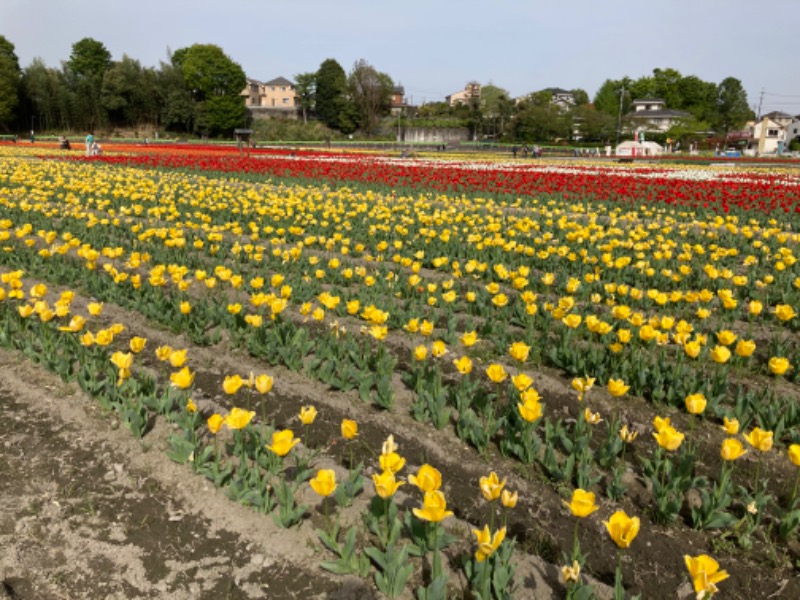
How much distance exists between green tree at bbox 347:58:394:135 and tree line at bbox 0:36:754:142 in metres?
0.14

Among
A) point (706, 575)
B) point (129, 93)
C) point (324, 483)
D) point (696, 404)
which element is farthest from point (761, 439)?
point (129, 93)

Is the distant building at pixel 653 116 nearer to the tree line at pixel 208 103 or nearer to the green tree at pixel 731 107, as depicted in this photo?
the tree line at pixel 208 103

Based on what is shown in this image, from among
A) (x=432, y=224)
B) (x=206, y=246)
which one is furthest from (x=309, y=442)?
(x=432, y=224)

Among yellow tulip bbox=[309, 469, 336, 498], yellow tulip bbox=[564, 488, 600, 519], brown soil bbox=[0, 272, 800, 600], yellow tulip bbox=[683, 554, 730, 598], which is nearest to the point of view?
yellow tulip bbox=[683, 554, 730, 598]

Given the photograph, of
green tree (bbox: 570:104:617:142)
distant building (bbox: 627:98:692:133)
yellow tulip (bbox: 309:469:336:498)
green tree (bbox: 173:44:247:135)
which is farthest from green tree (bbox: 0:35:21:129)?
yellow tulip (bbox: 309:469:336:498)

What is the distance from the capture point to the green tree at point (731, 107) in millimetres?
118938

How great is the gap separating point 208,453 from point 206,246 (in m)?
6.69

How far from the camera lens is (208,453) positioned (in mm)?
3615

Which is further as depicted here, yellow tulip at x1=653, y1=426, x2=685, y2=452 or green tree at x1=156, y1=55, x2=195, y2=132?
green tree at x1=156, y1=55, x2=195, y2=132

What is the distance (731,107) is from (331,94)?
92515mm

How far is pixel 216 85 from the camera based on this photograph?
272ft

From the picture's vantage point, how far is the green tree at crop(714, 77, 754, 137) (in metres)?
119

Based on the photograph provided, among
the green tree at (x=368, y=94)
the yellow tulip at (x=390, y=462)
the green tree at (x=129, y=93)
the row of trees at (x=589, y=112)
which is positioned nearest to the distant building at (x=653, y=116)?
the row of trees at (x=589, y=112)

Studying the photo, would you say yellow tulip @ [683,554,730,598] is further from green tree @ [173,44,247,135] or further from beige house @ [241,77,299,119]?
beige house @ [241,77,299,119]
